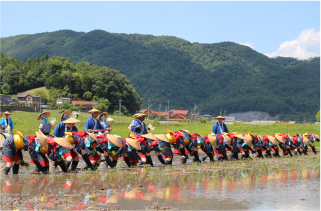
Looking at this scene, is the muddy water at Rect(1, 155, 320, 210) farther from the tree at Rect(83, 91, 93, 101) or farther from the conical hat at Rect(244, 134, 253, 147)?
the tree at Rect(83, 91, 93, 101)

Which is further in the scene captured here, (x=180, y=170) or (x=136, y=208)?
(x=180, y=170)

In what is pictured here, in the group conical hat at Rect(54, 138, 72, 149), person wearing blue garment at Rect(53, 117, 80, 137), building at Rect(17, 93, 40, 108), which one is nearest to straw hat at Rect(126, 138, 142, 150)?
person wearing blue garment at Rect(53, 117, 80, 137)

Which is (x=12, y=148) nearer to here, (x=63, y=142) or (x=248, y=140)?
(x=63, y=142)

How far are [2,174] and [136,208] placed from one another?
5.82m

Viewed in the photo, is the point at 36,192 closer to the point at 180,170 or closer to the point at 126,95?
the point at 180,170

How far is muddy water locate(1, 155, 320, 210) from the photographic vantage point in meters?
8.84

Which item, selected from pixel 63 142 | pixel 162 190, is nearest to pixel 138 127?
pixel 63 142

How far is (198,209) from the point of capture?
849 centimetres

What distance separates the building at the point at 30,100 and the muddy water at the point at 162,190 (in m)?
106

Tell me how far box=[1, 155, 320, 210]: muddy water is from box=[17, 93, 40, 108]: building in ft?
349

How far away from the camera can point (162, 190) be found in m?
10.6

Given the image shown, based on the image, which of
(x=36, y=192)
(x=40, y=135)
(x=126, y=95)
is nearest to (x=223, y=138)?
(x=40, y=135)

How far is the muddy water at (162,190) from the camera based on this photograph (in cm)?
884

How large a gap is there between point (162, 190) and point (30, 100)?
112 metres
